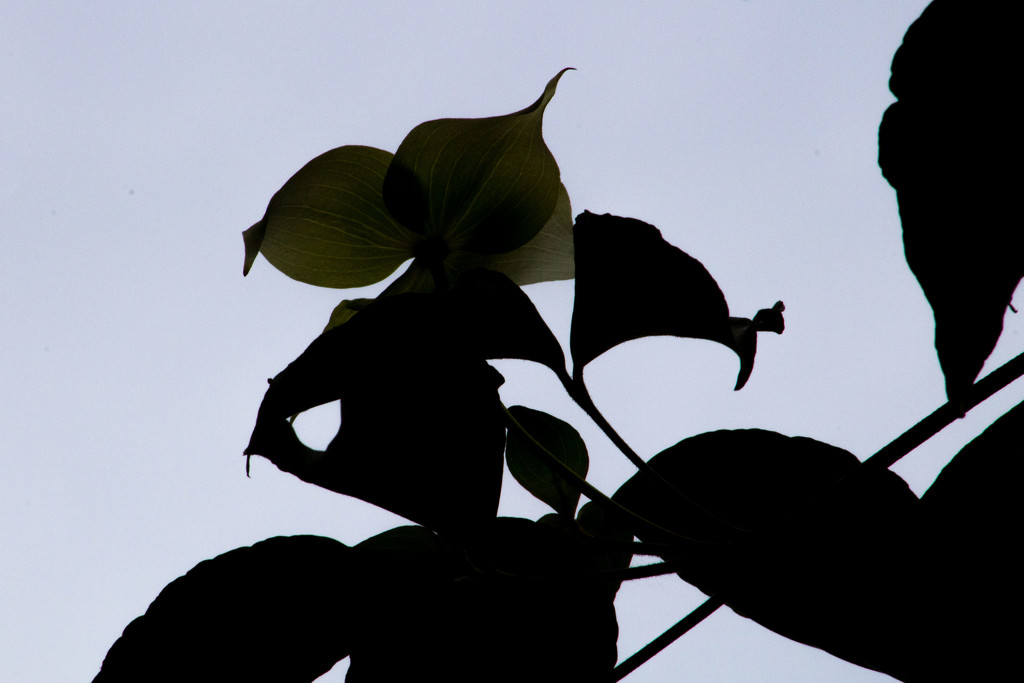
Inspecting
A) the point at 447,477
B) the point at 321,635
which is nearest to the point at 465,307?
the point at 447,477

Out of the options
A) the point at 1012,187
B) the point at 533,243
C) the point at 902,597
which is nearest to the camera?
the point at 1012,187

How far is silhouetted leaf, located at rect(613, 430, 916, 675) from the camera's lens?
297 mm

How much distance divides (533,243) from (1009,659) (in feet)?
0.90

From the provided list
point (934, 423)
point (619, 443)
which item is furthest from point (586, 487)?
point (934, 423)

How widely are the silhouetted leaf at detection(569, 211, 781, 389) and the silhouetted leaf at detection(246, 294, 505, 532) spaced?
4 centimetres

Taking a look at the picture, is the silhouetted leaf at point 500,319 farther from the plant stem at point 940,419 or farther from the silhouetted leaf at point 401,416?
the plant stem at point 940,419

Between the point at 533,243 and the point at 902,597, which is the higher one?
the point at 533,243

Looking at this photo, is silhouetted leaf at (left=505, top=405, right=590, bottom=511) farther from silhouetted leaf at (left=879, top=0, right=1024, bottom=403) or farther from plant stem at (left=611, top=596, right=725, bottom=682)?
silhouetted leaf at (left=879, top=0, right=1024, bottom=403)

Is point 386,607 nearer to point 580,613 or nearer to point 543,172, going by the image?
point 580,613

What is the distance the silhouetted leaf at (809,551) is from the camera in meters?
0.30

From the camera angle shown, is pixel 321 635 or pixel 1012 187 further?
pixel 321 635

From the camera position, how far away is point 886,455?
23 cm

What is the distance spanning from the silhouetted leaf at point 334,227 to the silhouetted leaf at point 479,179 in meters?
0.02

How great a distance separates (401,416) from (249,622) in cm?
14
